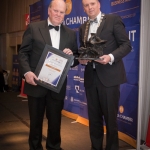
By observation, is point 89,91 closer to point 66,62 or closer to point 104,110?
point 104,110

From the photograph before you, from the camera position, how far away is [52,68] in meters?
2.35

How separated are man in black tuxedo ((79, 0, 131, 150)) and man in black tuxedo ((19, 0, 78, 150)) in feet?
0.75

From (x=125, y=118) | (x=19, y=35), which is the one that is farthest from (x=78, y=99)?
(x=19, y=35)

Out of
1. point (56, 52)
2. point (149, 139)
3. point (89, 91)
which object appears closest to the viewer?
point (56, 52)

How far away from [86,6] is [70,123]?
256 cm

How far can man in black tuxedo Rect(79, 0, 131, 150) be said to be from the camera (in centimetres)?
229

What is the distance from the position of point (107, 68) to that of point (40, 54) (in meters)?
0.69

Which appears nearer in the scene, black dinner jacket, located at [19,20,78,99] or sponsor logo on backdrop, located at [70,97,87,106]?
black dinner jacket, located at [19,20,78,99]

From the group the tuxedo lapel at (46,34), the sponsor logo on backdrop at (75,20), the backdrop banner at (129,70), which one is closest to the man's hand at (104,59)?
the tuxedo lapel at (46,34)

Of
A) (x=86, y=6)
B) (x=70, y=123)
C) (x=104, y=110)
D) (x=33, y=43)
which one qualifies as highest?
(x=86, y=6)

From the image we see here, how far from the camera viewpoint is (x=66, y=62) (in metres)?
2.34

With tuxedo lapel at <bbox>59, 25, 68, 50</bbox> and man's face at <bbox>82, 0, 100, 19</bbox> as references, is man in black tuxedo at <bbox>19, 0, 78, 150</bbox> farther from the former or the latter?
man's face at <bbox>82, 0, 100, 19</bbox>

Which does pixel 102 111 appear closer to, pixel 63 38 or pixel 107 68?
pixel 107 68

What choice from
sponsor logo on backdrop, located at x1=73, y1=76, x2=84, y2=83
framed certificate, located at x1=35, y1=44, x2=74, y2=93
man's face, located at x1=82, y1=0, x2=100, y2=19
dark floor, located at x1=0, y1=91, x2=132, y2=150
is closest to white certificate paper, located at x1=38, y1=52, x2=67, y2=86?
framed certificate, located at x1=35, y1=44, x2=74, y2=93
